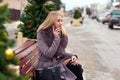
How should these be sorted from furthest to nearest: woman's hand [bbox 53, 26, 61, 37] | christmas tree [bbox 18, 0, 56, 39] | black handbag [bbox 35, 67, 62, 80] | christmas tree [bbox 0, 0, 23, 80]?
christmas tree [bbox 18, 0, 56, 39]
woman's hand [bbox 53, 26, 61, 37]
black handbag [bbox 35, 67, 62, 80]
christmas tree [bbox 0, 0, 23, 80]

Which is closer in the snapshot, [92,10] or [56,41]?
[56,41]

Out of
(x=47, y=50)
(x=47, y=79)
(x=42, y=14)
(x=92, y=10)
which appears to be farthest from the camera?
(x=92, y=10)

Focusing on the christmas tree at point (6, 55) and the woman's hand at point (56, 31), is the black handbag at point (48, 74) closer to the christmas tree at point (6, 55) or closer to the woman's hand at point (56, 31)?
the woman's hand at point (56, 31)

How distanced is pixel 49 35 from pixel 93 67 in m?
5.79

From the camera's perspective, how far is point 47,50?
214 inches

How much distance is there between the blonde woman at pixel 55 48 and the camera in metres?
5.44

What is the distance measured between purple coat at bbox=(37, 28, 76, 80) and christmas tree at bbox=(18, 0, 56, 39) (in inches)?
214

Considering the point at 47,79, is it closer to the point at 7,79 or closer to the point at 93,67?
the point at 7,79

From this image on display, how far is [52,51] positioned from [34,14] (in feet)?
19.8

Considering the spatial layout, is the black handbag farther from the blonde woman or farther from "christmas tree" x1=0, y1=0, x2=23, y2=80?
"christmas tree" x1=0, y1=0, x2=23, y2=80

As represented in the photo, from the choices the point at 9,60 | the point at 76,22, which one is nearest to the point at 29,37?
the point at 9,60

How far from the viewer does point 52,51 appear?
5418 millimetres

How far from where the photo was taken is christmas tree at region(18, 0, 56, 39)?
11.2 m

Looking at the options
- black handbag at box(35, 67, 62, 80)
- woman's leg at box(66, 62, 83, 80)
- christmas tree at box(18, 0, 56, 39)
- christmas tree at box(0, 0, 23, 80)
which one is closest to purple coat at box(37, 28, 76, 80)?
woman's leg at box(66, 62, 83, 80)
